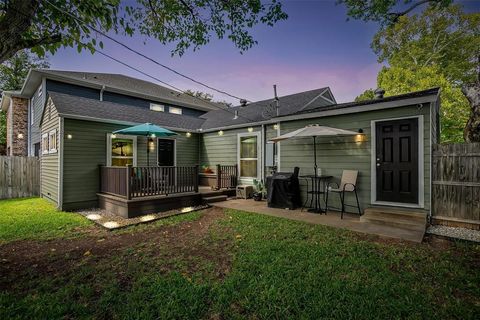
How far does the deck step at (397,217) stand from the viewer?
14.9 ft

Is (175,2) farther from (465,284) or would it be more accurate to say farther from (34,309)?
(465,284)

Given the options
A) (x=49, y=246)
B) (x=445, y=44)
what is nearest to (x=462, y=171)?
(x=49, y=246)

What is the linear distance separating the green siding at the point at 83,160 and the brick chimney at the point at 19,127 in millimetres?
9813

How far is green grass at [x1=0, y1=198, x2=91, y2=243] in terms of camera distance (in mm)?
4684

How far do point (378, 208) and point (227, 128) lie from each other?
20.8 ft

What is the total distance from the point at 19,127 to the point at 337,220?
17.6 meters

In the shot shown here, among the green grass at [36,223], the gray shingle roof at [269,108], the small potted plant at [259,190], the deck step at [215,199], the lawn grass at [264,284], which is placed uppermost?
the gray shingle roof at [269,108]

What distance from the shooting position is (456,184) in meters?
4.56

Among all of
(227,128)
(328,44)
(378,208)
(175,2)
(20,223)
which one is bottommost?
(20,223)

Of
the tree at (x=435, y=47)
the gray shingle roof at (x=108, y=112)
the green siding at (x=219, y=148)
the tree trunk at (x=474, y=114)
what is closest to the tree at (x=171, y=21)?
the gray shingle roof at (x=108, y=112)

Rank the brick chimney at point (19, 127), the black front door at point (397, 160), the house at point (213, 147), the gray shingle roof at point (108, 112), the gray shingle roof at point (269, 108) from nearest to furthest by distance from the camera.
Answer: the black front door at point (397, 160) → the house at point (213, 147) → the gray shingle roof at point (108, 112) → the gray shingle roof at point (269, 108) → the brick chimney at point (19, 127)

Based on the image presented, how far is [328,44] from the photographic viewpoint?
970 cm

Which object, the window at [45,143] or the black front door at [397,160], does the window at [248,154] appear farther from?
the window at [45,143]

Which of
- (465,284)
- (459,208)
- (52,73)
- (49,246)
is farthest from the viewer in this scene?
(52,73)
